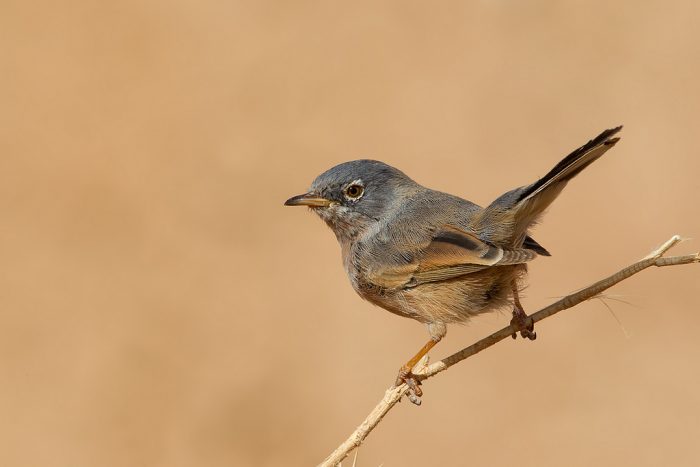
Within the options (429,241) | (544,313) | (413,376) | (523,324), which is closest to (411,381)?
(413,376)

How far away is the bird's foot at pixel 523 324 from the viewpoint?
5.10 m

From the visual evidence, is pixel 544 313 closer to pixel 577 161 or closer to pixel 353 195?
pixel 577 161

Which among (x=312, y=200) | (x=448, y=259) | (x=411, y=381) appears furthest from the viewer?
(x=312, y=200)

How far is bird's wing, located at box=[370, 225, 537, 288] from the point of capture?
508 centimetres

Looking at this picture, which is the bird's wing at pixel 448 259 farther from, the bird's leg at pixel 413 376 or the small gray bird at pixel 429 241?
the bird's leg at pixel 413 376

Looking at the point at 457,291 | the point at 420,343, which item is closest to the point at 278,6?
the point at 420,343

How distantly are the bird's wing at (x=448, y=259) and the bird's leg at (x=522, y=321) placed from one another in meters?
0.40

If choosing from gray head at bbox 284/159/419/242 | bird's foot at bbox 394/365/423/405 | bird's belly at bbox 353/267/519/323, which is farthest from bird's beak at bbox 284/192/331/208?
bird's foot at bbox 394/365/423/405

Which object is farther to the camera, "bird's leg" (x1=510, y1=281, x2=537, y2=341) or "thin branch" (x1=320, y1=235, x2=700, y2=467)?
"bird's leg" (x1=510, y1=281, x2=537, y2=341)

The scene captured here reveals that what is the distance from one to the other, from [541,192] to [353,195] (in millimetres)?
1532

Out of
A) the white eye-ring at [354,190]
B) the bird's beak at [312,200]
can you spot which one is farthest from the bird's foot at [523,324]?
the bird's beak at [312,200]

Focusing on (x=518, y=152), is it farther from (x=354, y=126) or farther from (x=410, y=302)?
(x=410, y=302)

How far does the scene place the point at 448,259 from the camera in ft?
17.6

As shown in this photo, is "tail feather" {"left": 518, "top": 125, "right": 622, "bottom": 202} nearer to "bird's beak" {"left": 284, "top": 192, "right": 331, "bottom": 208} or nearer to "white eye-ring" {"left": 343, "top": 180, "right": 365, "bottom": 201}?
"white eye-ring" {"left": 343, "top": 180, "right": 365, "bottom": 201}
